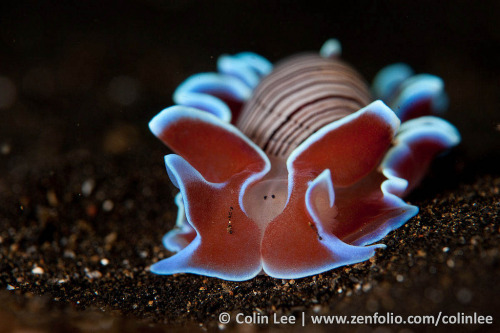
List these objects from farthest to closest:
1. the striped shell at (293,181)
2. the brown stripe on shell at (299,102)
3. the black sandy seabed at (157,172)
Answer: the brown stripe on shell at (299,102), the striped shell at (293,181), the black sandy seabed at (157,172)

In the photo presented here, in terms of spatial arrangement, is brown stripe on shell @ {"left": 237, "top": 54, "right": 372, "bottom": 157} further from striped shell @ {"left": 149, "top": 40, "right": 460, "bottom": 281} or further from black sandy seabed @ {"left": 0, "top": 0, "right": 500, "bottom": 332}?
black sandy seabed @ {"left": 0, "top": 0, "right": 500, "bottom": 332}

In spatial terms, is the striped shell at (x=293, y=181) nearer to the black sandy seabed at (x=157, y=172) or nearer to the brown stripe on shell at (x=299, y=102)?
the brown stripe on shell at (x=299, y=102)

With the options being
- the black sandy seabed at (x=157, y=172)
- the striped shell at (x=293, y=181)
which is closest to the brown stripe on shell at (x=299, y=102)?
the striped shell at (x=293, y=181)

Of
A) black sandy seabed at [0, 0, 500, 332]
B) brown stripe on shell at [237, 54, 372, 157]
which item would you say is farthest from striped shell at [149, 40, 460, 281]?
black sandy seabed at [0, 0, 500, 332]

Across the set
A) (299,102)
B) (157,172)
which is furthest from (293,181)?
(157,172)

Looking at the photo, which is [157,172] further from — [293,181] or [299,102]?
[293,181]

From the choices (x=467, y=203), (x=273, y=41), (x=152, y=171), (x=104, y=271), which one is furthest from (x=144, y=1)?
(x=467, y=203)
